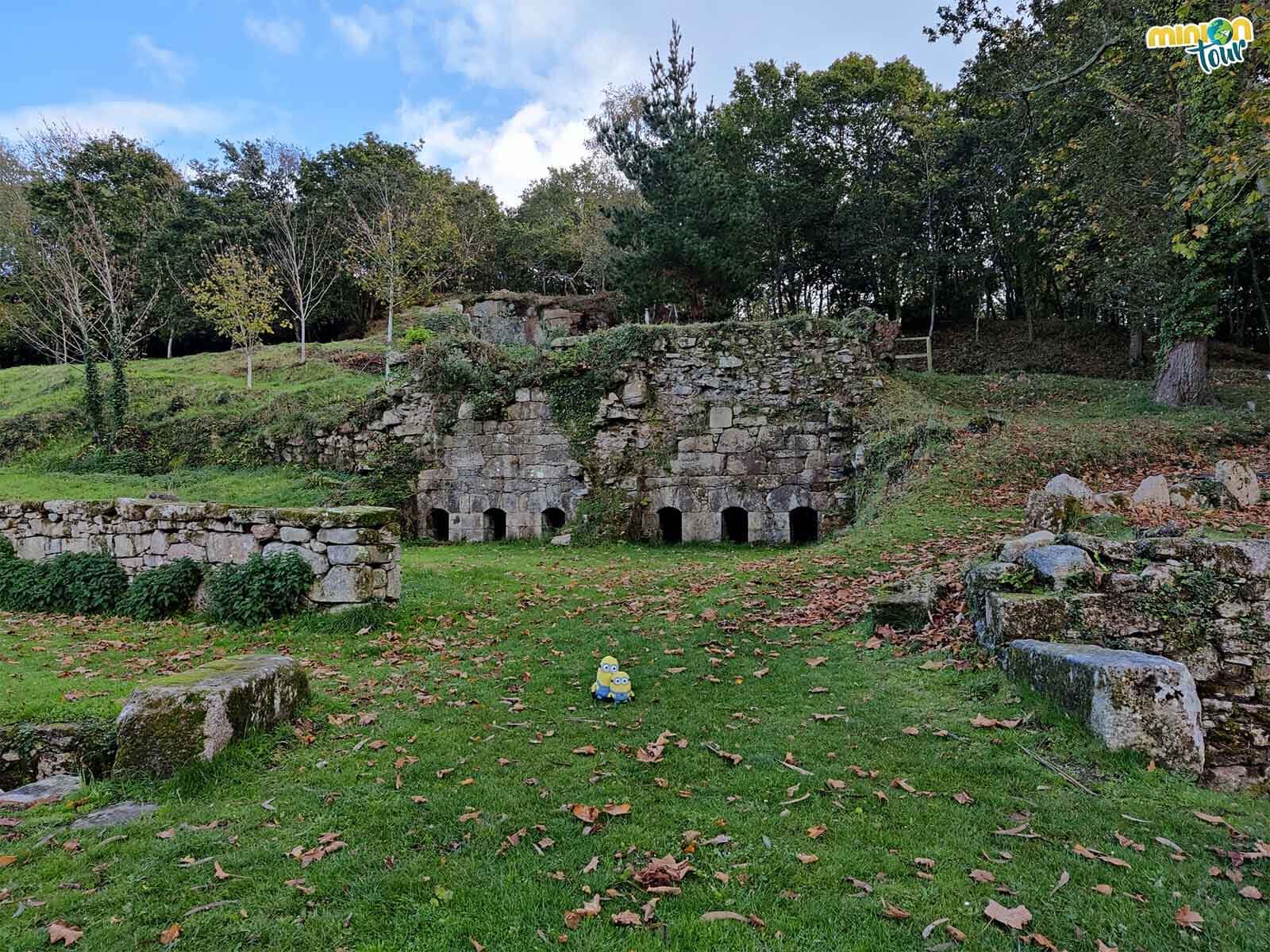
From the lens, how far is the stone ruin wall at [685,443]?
15.2m

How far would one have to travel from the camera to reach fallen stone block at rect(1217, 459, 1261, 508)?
8430mm

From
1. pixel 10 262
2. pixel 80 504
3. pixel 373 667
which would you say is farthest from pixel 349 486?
pixel 10 262

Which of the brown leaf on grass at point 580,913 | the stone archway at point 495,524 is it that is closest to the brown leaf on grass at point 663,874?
the brown leaf on grass at point 580,913

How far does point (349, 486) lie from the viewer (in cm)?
1622

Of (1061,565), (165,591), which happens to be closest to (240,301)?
(165,591)

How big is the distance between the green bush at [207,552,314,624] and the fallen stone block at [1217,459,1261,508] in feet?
38.5

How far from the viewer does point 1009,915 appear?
8.96ft

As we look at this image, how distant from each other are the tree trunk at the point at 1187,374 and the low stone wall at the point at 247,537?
17607 millimetres

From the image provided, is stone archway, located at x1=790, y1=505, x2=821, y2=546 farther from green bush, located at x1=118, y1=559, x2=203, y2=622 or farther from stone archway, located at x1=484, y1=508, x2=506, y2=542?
green bush, located at x1=118, y1=559, x2=203, y2=622

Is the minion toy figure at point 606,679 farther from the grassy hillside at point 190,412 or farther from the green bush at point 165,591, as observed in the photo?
the grassy hillside at point 190,412

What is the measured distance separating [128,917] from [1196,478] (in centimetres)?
1218

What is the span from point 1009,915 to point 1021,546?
4.35 meters

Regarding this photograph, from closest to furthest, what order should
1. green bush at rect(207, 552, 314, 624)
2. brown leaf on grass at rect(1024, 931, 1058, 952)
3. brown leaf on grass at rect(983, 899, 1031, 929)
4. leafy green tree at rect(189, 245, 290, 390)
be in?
brown leaf on grass at rect(1024, 931, 1058, 952), brown leaf on grass at rect(983, 899, 1031, 929), green bush at rect(207, 552, 314, 624), leafy green tree at rect(189, 245, 290, 390)

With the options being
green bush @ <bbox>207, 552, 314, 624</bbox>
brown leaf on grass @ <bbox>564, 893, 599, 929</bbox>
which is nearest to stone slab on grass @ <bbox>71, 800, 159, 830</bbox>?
brown leaf on grass @ <bbox>564, 893, 599, 929</bbox>
